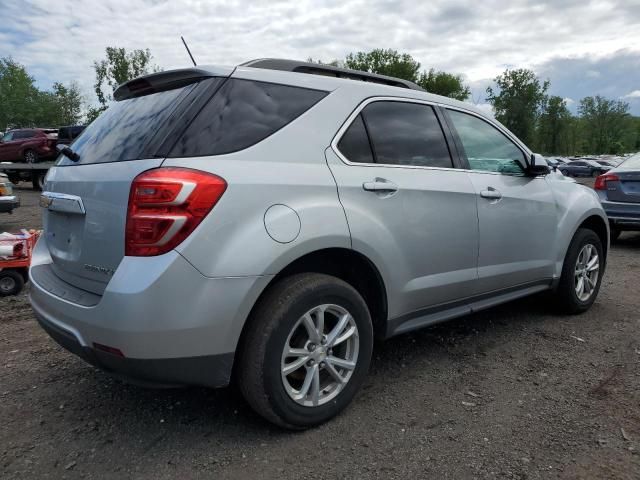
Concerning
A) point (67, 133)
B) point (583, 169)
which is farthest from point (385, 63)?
point (67, 133)

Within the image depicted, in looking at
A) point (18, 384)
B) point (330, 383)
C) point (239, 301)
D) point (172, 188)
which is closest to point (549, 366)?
point (330, 383)

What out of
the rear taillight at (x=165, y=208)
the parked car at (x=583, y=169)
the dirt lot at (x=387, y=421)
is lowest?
the parked car at (x=583, y=169)

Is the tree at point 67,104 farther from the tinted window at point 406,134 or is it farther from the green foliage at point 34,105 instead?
the tinted window at point 406,134

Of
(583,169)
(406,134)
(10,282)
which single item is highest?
(406,134)

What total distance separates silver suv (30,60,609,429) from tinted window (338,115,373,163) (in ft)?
0.04

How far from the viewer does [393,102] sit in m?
3.23

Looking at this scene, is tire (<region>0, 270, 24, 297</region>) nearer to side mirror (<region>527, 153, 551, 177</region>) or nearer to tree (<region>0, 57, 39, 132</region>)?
side mirror (<region>527, 153, 551, 177</region>)

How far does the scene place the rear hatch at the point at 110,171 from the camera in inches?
92.4

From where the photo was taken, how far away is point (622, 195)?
27.0 feet

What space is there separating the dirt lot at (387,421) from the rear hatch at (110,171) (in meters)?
0.78

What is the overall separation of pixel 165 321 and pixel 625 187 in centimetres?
813

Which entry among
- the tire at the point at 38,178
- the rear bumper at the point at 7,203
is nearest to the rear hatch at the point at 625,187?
the rear bumper at the point at 7,203

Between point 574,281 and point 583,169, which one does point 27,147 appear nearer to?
point 574,281

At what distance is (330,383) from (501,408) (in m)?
0.96
